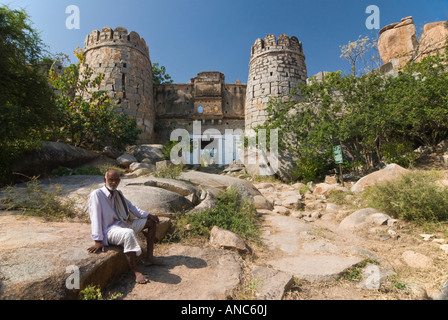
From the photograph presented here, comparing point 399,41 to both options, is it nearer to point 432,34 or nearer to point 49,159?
point 432,34

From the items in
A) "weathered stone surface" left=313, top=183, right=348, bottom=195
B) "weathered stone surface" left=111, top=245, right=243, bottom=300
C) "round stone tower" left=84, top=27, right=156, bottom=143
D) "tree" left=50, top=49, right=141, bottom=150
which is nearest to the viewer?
"weathered stone surface" left=111, top=245, right=243, bottom=300

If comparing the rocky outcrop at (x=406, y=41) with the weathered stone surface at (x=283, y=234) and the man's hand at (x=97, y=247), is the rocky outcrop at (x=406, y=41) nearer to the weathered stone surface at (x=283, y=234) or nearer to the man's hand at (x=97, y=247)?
the weathered stone surface at (x=283, y=234)

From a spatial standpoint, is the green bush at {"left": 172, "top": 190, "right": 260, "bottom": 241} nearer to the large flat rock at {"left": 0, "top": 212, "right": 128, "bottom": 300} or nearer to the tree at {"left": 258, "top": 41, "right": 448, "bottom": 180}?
the large flat rock at {"left": 0, "top": 212, "right": 128, "bottom": 300}

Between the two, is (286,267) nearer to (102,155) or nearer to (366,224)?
(366,224)

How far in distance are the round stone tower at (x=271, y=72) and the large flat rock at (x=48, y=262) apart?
33.5ft

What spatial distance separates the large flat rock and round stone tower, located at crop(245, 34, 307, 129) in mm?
10214

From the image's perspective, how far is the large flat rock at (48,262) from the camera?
1875 millimetres

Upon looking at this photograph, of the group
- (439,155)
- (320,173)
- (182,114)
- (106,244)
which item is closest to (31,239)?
(106,244)

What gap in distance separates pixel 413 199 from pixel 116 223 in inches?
190

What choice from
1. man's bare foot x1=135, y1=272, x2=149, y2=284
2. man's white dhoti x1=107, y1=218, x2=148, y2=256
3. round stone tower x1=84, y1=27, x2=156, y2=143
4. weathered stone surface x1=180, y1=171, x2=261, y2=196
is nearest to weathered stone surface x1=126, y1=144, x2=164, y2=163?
round stone tower x1=84, y1=27, x2=156, y2=143

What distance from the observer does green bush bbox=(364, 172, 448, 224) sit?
399 centimetres

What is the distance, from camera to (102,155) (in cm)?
902

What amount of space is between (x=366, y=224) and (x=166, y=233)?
354cm

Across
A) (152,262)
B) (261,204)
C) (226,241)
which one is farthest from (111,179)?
(261,204)
